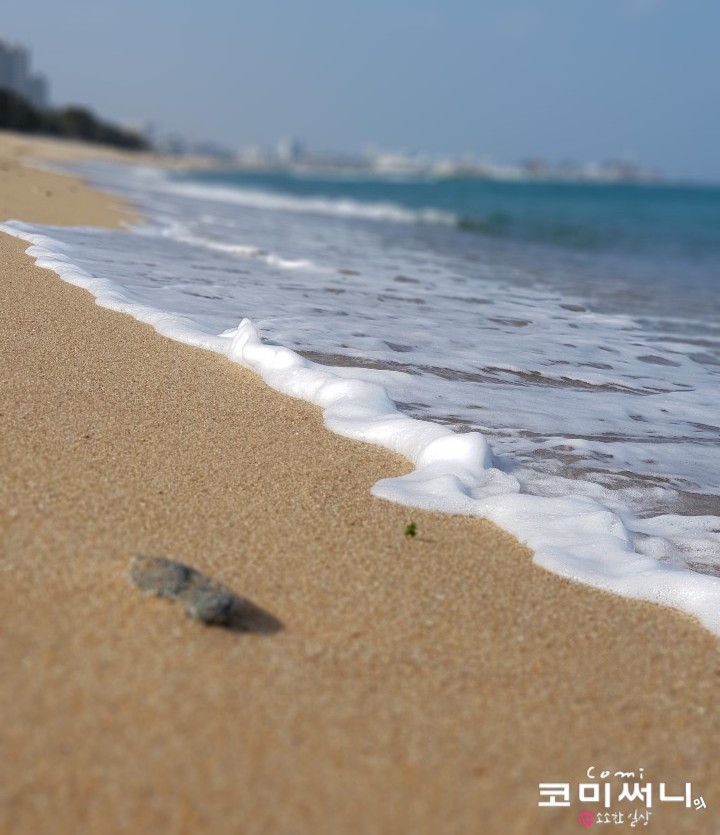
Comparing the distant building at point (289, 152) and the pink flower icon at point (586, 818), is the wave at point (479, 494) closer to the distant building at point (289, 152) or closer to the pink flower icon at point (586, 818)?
the pink flower icon at point (586, 818)

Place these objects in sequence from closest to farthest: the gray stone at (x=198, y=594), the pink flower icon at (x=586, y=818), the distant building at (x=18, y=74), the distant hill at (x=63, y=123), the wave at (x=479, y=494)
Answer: the pink flower icon at (x=586, y=818) < the gray stone at (x=198, y=594) < the wave at (x=479, y=494) < the distant hill at (x=63, y=123) < the distant building at (x=18, y=74)

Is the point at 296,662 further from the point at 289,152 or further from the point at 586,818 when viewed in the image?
the point at 289,152

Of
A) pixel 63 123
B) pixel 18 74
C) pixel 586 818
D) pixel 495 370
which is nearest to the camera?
pixel 586 818

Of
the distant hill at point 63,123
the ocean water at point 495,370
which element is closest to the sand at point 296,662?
the ocean water at point 495,370

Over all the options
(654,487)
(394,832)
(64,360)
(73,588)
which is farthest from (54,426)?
(654,487)

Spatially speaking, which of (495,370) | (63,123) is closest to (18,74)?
(63,123)

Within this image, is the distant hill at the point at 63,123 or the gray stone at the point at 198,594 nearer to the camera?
the gray stone at the point at 198,594
